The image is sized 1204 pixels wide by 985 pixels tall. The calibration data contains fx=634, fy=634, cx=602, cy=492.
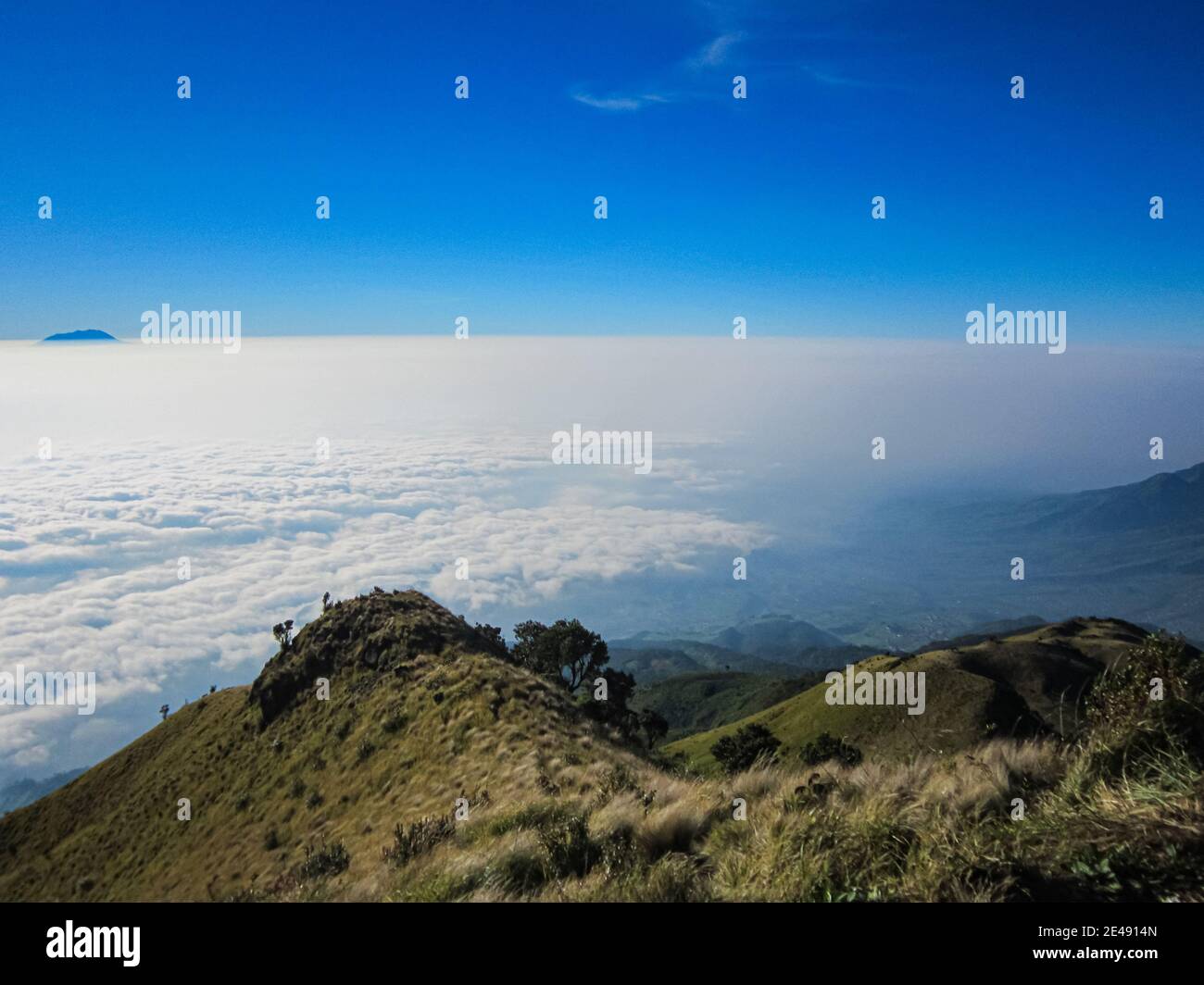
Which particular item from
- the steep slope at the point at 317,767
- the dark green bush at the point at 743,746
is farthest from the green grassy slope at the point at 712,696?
the steep slope at the point at 317,767

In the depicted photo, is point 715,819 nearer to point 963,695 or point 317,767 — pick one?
point 317,767

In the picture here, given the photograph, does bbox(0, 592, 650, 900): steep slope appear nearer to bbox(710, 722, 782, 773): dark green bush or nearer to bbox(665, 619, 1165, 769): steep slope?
bbox(710, 722, 782, 773): dark green bush

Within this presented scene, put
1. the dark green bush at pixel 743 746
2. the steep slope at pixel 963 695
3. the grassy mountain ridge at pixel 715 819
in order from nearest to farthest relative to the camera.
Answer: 1. the grassy mountain ridge at pixel 715 819
2. the dark green bush at pixel 743 746
3. the steep slope at pixel 963 695

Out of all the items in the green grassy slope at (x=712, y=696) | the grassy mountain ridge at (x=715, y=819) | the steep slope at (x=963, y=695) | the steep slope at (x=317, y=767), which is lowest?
the green grassy slope at (x=712, y=696)

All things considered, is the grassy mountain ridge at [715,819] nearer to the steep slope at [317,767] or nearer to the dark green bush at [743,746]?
the steep slope at [317,767]

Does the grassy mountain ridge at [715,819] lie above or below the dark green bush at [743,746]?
above

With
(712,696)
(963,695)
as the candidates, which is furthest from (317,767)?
(712,696)
